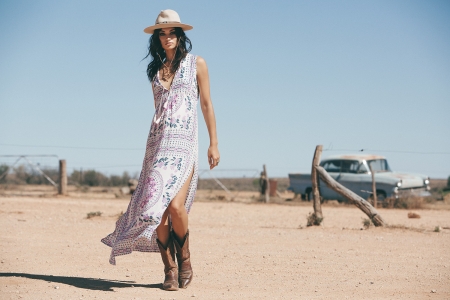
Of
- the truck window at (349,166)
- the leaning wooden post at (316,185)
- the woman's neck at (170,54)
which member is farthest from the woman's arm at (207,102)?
the truck window at (349,166)

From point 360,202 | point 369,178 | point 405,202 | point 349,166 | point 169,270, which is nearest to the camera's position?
point 169,270

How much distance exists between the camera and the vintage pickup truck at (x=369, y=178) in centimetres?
1916

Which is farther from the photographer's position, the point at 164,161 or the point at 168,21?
A: the point at 168,21

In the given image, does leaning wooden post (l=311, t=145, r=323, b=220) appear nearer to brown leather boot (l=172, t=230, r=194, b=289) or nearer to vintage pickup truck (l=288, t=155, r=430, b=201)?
brown leather boot (l=172, t=230, r=194, b=289)

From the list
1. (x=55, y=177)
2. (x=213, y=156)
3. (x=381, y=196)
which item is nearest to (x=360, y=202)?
(x=213, y=156)

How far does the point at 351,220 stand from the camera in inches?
591

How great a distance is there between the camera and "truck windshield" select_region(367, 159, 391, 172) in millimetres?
20375

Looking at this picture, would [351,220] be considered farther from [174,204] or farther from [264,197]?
[174,204]

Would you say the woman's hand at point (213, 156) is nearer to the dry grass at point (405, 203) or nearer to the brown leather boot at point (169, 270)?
the brown leather boot at point (169, 270)

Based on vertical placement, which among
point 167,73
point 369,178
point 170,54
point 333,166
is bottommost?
point 369,178

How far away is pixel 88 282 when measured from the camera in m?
5.79

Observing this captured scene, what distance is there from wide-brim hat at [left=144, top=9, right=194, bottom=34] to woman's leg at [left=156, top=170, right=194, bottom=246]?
47.1 inches

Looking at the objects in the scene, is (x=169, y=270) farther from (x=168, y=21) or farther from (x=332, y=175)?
(x=332, y=175)

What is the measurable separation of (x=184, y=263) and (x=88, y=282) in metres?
0.92
